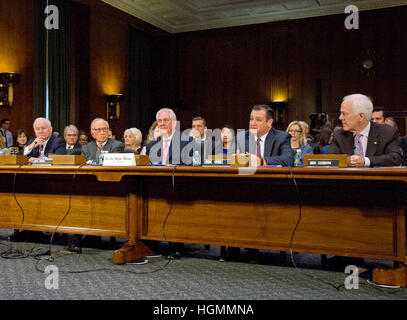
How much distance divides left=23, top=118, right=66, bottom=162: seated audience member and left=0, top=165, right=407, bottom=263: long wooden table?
1.93 ft

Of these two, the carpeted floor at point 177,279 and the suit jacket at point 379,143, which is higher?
the suit jacket at point 379,143

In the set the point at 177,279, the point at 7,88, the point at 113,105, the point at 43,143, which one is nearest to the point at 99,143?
the point at 43,143

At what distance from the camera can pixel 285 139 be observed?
347cm

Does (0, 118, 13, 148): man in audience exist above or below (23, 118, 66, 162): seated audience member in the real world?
above

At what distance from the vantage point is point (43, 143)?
4.24 m

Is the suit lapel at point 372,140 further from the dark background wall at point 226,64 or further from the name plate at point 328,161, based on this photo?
the dark background wall at point 226,64

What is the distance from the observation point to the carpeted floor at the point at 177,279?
234cm

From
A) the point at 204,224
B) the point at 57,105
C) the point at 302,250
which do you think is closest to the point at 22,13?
the point at 57,105

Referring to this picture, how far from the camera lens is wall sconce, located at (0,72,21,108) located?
6613mm

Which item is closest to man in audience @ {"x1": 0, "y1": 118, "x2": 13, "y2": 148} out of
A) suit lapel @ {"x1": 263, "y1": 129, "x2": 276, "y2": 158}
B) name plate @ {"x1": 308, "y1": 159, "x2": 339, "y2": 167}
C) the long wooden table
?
the long wooden table

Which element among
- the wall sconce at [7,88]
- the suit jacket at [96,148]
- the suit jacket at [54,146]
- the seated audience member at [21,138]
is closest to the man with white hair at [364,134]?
the suit jacket at [96,148]

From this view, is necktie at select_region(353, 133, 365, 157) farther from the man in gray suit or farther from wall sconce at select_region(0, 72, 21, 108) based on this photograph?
wall sconce at select_region(0, 72, 21, 108)

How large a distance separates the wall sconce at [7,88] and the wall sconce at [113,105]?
2170 mm

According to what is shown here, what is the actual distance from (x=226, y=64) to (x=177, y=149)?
660cm
